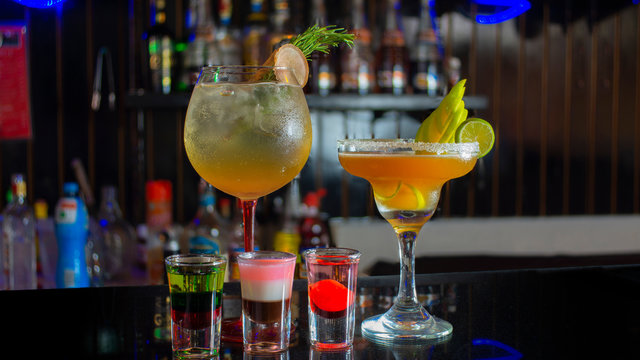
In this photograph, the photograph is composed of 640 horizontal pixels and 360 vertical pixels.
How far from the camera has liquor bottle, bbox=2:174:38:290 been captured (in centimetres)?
212

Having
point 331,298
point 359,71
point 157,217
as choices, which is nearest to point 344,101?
point 359,71

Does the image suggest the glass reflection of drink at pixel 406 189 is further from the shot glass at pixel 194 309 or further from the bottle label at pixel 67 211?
the bottle label at pixel 67 211

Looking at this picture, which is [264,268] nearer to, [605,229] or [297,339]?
[297,339]

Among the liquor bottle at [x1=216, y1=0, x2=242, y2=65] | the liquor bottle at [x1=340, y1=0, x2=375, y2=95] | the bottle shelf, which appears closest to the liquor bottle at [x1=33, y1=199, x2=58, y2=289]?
the bottle shelf

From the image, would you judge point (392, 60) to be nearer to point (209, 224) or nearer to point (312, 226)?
point (312, 226)

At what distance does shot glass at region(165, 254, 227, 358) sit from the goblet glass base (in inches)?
7.2

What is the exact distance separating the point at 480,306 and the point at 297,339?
0.95ft

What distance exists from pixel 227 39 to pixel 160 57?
0.27 m

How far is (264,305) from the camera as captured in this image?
65cm

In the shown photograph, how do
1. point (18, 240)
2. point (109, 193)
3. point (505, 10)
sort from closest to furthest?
point (505, 10) < point (18, 240) < point (109, 193)

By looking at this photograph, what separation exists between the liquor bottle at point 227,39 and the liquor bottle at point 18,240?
0.85 meters

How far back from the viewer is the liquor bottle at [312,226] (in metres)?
2.21

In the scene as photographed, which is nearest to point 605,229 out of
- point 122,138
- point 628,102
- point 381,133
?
point 628,102

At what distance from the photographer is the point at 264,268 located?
0.65m
